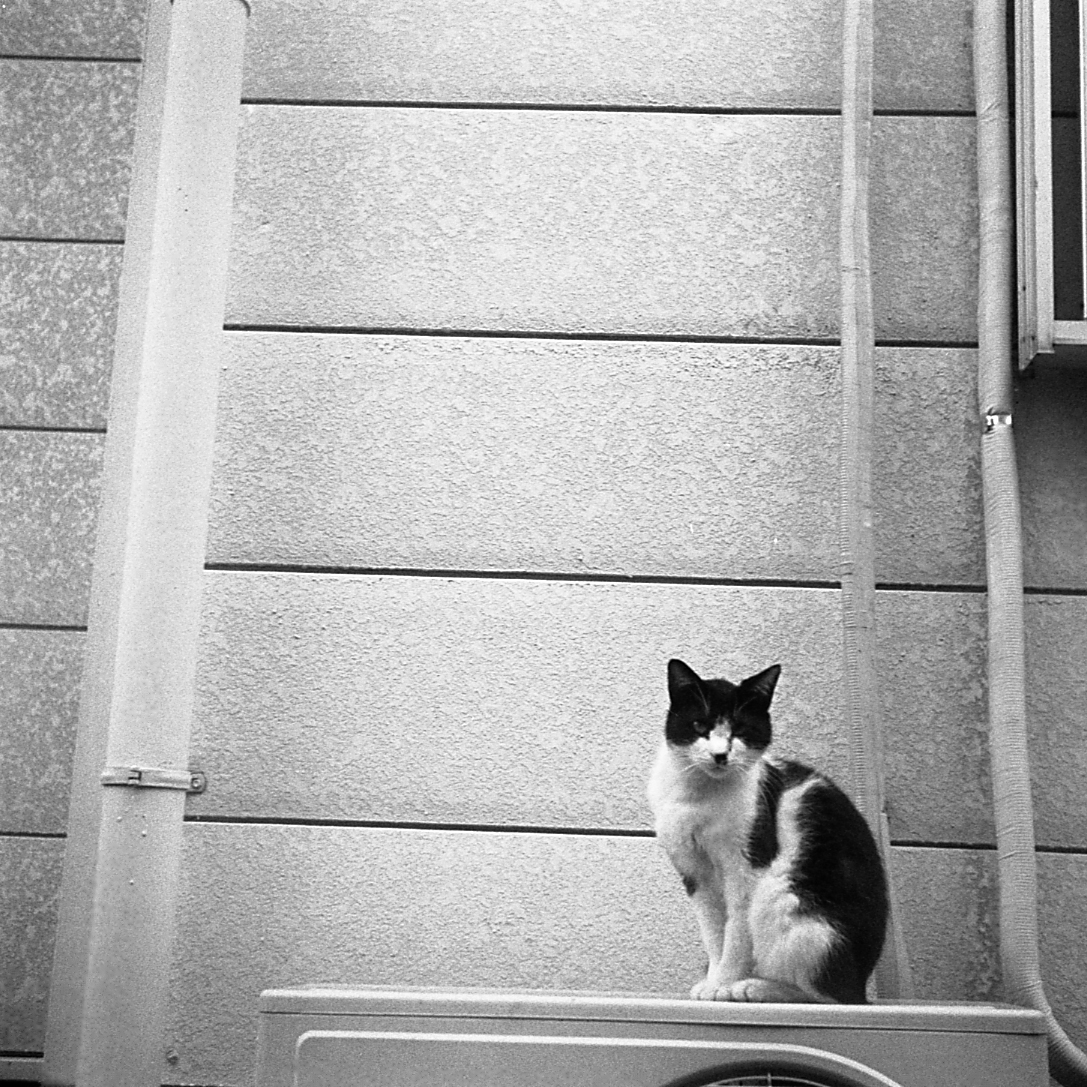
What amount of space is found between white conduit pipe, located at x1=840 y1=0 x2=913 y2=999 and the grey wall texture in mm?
80

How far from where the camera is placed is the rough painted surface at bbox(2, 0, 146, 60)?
2066 millimetres

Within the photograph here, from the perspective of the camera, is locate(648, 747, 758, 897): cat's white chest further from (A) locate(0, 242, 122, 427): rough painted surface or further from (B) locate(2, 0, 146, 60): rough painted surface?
(B) locate(2, 0, 146, 60): rough painted surface

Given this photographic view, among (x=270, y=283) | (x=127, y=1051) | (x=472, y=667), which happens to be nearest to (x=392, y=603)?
(x=472, y=667)

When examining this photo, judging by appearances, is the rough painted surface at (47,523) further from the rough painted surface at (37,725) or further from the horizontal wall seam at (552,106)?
the horizontal wall seam at (552,106)

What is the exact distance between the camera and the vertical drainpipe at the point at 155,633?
1.55m

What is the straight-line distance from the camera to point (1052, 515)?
1.83 metres

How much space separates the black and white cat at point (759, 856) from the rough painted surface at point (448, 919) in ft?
1.00

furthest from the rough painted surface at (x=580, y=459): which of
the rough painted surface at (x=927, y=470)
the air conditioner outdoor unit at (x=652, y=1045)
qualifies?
the air conditioner outdoor unit at (x=652, y=1045)

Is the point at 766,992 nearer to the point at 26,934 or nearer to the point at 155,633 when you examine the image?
the point at 155,633

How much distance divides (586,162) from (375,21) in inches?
15.1

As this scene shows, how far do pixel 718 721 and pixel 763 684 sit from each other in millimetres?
85

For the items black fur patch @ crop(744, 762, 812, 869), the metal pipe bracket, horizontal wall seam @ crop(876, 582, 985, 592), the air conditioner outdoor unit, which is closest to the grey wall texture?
horizontal wall seam @ crop(876, 582, 985, 592)

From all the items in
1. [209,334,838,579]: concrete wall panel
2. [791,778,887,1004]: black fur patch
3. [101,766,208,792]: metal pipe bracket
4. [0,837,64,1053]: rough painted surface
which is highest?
[209,334,838,579]: concrete wall panel

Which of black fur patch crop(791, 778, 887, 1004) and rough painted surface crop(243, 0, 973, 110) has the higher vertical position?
rough painted surface crop(243, 0, 973, 110)
